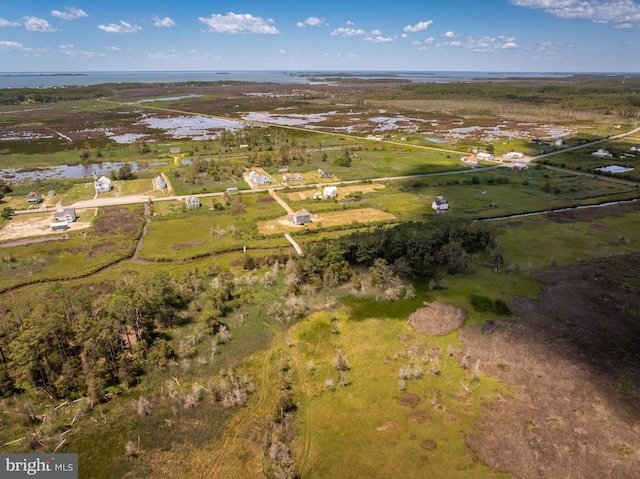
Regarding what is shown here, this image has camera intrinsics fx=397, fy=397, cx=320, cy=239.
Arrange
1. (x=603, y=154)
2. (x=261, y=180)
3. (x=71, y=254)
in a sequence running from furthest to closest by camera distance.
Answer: (x=603, y=154) → (x=261, y=180) → (x=71, y=254)

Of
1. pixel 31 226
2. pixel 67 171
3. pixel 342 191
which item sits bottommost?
pixel 31 226

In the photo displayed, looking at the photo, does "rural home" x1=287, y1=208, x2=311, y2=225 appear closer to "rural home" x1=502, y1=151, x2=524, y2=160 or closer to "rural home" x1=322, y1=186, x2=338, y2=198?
"rural home" x1=322, y1=186, x2=338, y2=198

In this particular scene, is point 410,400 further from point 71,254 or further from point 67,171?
point 67,171

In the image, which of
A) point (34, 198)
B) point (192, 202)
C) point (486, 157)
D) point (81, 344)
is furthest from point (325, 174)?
point (81, 344)

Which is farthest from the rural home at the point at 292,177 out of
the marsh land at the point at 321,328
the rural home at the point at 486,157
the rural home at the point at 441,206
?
the rural home at the point at 486,157

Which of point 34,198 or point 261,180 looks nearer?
point 34,198

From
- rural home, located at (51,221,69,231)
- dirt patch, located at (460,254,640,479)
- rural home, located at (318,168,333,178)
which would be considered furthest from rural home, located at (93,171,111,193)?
dirt patch, located at (460,254,640,479)

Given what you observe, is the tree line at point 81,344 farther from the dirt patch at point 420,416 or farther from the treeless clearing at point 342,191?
the treeless clearing at point 342,191
